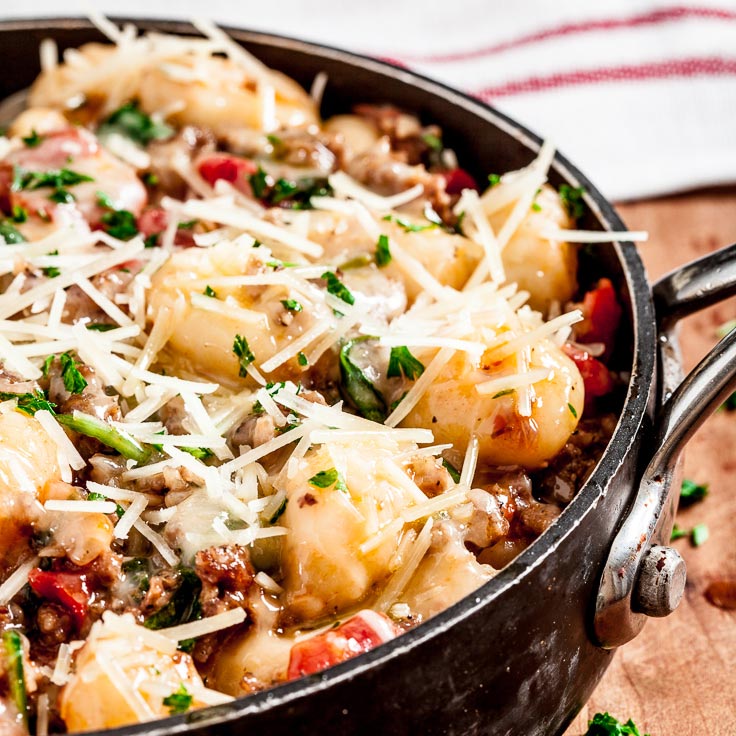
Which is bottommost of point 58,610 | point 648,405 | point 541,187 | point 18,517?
point 58,610

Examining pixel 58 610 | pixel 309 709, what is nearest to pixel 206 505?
pixel 58 610

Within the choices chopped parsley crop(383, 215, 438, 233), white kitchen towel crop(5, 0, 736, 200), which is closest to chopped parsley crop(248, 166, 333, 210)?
chopped parsley crop(383, 215, 438, 233)

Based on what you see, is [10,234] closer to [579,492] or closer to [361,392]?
[361,392]

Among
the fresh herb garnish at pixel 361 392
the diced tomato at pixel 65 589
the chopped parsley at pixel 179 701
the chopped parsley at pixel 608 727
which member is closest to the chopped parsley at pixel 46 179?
the fresh herb garnish at pixel 361 392

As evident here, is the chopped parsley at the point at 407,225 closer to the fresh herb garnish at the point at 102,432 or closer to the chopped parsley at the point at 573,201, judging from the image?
the chopped parsley at the point at 573,201

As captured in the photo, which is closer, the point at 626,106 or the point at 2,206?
the point at 2,206

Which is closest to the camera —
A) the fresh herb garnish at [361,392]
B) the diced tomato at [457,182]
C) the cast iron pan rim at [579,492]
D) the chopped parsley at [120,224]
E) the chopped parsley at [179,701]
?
the cast iron pan rim at [579,492]

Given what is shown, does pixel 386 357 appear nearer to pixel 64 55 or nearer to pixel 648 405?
pixel 648 405
